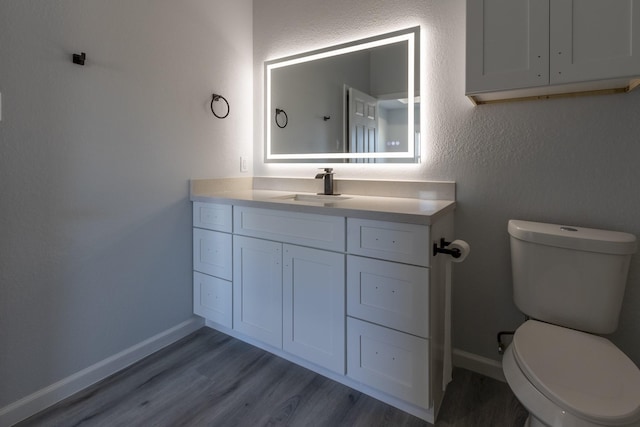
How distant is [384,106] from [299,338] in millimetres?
1281

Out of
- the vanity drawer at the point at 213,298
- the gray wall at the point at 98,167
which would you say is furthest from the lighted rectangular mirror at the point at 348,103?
the vanity drawer at the point at 213,298

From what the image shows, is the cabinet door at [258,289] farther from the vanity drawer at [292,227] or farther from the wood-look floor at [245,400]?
the wood-look floor at [245,400]

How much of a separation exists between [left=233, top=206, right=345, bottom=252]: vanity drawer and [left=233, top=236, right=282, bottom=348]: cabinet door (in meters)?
0.05

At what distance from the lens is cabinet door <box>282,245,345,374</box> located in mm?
1558

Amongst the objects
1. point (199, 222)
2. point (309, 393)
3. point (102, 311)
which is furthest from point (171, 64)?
point (309, 393)

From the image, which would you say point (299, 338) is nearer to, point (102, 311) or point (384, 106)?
point (102, 311)

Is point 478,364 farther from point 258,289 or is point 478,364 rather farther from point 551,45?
point 551,45

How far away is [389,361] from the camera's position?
1.44m

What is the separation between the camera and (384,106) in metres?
1.92

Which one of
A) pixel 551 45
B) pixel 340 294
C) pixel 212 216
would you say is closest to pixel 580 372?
pixel 340 294

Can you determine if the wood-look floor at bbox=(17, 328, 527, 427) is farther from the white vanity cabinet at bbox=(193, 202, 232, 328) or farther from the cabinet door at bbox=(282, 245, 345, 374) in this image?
the white vanity cabinet at bbox=(193, 202, 232, 328)

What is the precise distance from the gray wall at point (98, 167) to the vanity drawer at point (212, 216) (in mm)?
72

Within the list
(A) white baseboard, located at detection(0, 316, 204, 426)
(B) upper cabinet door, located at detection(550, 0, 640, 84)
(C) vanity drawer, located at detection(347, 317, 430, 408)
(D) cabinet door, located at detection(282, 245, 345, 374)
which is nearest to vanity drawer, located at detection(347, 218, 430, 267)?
(D) cabinet door, located at detection(282, 245, 345, 374)

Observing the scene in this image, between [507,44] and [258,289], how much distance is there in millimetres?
1530
